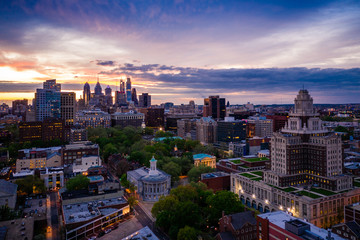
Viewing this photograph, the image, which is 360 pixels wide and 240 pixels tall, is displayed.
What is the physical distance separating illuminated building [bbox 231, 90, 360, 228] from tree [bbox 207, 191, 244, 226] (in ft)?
52.9

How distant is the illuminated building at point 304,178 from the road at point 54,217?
54900 millimetres

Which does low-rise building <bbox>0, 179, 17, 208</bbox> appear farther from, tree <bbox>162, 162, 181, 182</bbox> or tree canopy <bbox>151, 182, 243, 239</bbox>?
tree <bbox>162, 162, 181, 182</bbox>

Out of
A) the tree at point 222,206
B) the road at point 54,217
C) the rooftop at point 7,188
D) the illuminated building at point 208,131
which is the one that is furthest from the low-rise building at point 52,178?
the illuminated building at point 208,131

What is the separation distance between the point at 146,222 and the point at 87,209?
15.0m

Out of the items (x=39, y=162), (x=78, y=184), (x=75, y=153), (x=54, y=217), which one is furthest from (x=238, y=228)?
(x=39, y=162)

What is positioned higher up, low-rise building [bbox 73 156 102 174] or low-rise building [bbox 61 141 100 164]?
low-rise building [bbox 61 141 100 164]

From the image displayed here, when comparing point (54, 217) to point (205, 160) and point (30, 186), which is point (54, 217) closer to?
point (30, 186)

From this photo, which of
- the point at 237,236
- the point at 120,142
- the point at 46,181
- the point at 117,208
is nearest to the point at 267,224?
the point at 237,236

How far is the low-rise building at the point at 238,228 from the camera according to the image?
176 feet

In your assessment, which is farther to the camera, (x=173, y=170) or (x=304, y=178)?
(x=173, y=170)

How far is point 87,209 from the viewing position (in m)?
66.5

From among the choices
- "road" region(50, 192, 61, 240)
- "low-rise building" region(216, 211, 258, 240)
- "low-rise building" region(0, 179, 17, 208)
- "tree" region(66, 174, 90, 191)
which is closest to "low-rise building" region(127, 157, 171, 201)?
"tree" region(66, 174, 90, 191)

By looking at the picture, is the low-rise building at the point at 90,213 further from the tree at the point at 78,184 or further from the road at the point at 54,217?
the tree at the point at 78,184

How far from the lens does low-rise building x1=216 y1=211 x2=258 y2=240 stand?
53769 millimetres
